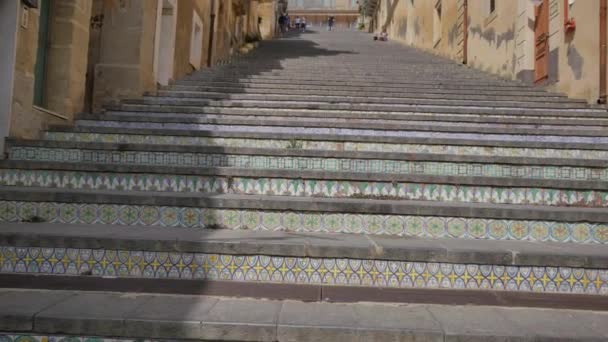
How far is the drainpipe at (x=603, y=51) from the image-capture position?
6.48 meters

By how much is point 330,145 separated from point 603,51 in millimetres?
4837

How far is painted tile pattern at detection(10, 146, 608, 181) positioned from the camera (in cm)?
385

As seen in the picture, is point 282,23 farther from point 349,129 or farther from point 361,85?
point 349,129

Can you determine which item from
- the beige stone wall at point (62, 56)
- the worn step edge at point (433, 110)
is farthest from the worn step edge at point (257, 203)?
the worn step edge at point (433, 110)

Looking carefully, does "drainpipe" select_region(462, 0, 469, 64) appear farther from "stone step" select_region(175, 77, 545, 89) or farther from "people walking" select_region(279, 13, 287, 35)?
"people walking" select_region(279, 13, 287, 35)

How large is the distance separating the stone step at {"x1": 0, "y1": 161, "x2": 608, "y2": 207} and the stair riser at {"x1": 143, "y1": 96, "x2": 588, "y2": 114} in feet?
8.31

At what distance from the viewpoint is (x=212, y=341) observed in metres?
1.88

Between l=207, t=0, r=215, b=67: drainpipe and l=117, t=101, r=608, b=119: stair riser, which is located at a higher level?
l=207, t=0, r=215, b=67: drainpipe

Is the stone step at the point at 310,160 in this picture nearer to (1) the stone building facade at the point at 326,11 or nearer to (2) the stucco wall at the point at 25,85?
(2) the stucco wall at the point at 25,85

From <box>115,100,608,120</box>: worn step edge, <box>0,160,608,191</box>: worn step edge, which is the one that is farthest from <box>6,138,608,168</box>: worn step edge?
<box>115,100,608,120</box>: worn step edge

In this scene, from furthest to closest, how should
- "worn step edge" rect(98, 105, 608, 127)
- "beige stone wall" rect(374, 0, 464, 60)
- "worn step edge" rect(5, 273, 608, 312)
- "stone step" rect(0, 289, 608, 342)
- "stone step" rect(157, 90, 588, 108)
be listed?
"beige stone wall" rect(374, 0, 464, 60)
"stone step" rect(157, 90, 588, 108)
"worn step edge" rect(98, 105, 608, 127)
"worn step edge" rect(5, 273, 608, 312)
"stone step" rect(0, 289, 608, 342)

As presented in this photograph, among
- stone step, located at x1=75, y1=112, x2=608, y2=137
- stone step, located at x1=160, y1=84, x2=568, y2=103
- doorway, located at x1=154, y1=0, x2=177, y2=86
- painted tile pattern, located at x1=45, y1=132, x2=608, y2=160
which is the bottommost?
painted tile pattern, located at x1=45, y1=132, x2=608, y2=160

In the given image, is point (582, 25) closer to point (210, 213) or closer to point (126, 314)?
point (210, 213)

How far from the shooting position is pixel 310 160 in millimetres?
3975
